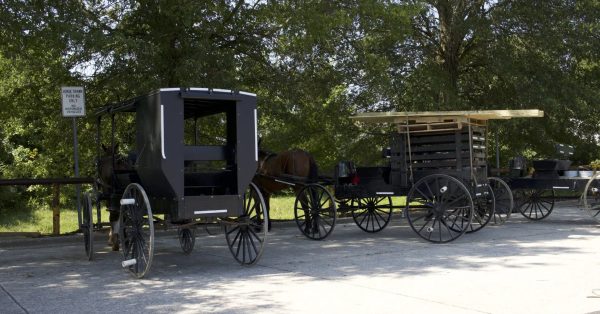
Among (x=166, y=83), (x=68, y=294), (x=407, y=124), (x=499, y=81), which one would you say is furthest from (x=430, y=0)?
(x=68, y=294)

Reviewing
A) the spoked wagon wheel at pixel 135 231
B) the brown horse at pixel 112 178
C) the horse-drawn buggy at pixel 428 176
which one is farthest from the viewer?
the horse-drawn buggy at pixel 428 176

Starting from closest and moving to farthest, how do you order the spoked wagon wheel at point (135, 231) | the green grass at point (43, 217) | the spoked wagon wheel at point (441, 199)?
1. the spoked wagon wheel at point (135, 231)
2. the spoked wagon wheel at point (441, 199)
3. the green grass at point (43, 217)

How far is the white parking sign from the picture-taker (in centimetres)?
1158

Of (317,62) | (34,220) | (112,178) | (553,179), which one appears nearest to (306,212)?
(112,178)

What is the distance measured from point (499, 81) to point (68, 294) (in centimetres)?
1518

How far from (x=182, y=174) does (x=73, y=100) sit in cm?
443

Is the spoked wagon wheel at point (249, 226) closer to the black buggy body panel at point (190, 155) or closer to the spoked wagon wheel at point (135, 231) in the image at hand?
the black buggy body panel at point (190, 155)

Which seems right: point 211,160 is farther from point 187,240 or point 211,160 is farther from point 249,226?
point 187,240

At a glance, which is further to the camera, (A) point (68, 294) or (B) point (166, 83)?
(B) point (166, 83)

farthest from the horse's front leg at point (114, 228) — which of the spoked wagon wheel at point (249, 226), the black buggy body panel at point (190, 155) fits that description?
the spoked wagon wheel at point (249, 226)

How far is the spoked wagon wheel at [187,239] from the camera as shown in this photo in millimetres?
10445

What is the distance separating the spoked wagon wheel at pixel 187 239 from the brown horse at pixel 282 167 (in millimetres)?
2245

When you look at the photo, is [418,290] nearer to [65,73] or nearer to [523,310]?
[523,310]

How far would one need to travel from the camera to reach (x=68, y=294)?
732cm
